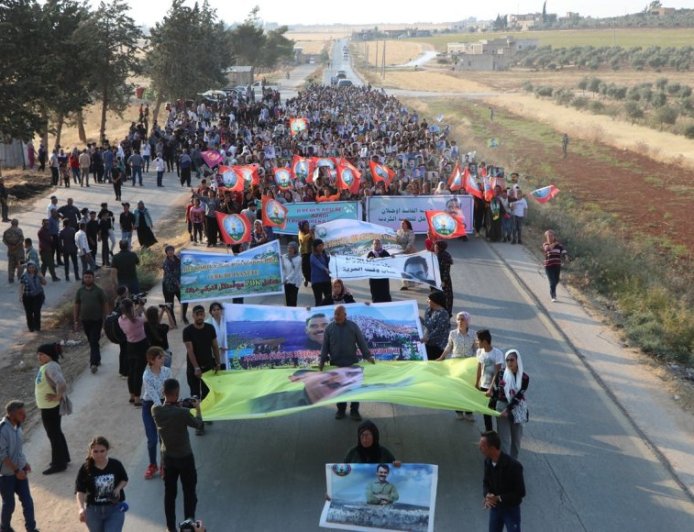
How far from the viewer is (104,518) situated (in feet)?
24.1

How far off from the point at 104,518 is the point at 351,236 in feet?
35.5

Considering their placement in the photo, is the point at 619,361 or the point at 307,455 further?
the point at 619,361

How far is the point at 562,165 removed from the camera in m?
47.3

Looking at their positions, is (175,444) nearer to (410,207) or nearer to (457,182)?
(410,207)

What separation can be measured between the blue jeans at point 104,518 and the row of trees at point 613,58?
403 ft

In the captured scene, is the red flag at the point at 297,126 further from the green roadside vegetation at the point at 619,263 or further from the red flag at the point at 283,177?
the red flag at the point at 283,177

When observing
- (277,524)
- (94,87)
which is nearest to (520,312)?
(277,524)

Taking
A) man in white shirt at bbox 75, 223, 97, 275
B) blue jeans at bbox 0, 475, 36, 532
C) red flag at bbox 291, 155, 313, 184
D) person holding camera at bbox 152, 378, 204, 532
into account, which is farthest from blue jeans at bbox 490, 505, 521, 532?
red flag at bbox 291, 155, 313, 184

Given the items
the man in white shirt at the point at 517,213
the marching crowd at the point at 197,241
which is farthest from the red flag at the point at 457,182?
the man in white shirt at the point at 517,213

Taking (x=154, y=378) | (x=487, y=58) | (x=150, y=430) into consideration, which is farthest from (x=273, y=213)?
(x=487, y=58)

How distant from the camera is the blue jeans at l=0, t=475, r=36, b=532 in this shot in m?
8.17

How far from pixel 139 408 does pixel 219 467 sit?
2.24 m

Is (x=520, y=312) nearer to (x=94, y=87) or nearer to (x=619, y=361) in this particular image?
(x=619, y=361)

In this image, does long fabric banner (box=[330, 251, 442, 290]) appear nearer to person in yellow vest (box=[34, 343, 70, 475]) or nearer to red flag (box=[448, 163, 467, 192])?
person in yellow vest (box=[34, 343, 70, 475])
